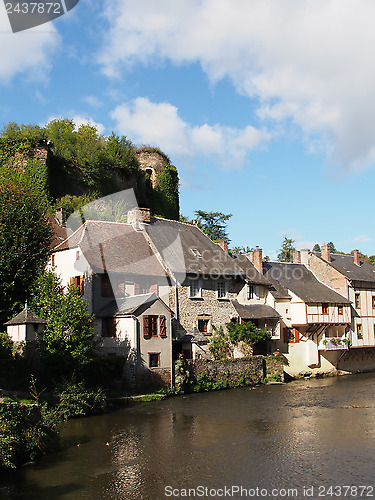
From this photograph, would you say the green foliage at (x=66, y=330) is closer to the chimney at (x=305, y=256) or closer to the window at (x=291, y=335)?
the window at (x=291, y=335)

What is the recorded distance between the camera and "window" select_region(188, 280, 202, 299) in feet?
114

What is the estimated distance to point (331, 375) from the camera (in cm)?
4041

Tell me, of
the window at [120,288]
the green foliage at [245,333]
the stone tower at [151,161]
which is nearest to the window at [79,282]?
the window at [120,288]

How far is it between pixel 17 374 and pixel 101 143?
31.9 meters

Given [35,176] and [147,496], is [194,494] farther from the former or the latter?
[35,176]

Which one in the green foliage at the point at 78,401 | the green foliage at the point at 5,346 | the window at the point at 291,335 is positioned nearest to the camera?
the green foliage at the point at 78,401

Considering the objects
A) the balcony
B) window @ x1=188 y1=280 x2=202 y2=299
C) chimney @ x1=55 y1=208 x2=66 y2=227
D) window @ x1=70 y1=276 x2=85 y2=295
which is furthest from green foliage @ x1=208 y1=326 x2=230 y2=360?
chimney @ x1=55 y1=208 x2=66 y2=227

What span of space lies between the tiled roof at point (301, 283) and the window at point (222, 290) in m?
5.43

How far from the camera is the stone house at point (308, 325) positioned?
3928cm

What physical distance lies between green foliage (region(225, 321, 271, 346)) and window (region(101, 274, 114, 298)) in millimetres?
9288

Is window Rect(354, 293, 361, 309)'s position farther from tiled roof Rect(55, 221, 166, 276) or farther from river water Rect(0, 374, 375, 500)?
tiled roof Rect(55, 221, 166, 276)

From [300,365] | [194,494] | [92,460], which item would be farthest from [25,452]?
[300,365]

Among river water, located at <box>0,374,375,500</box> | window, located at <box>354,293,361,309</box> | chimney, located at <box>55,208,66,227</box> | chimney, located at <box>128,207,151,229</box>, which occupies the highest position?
chimney, located at <box>55,208,66,227</box>

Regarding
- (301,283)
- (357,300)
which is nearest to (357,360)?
(357,300)
